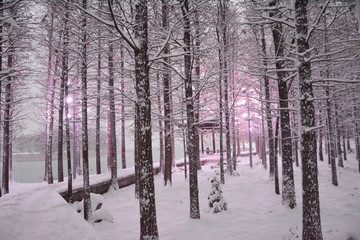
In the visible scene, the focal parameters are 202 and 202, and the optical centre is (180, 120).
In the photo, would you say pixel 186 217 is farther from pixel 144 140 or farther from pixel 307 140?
pixel 307 140

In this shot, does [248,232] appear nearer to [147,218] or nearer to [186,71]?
[147,218]

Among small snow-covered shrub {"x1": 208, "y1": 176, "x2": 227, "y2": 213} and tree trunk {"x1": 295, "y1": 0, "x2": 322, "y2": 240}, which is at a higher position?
tree trunk {"x1": 295, "y1": 0, "x2": 322, "y2": 240}

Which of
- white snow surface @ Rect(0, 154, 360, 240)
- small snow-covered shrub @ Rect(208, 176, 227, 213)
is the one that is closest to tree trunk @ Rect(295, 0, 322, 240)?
white snow surface @ Rect(0, 154, 360, 240)

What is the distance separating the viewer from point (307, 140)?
16.3ft

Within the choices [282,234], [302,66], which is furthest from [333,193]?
[302,66]

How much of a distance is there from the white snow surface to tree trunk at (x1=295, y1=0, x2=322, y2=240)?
116 cm

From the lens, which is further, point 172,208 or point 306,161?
point 172,208

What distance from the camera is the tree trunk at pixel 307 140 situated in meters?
4.88

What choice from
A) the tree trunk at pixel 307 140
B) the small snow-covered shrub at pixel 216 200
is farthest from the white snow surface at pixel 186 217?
the tree trunk at pixel 307 140

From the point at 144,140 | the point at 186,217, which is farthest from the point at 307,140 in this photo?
the point at 186,217

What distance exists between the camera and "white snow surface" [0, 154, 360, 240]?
5430 millimetres

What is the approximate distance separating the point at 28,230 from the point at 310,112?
24.9 feet

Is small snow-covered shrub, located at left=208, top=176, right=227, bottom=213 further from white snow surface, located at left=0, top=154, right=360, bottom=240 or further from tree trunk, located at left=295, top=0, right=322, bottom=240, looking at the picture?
tree trunk, located at left=295, top=0, right=322, bottom=240

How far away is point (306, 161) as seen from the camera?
5004mm
